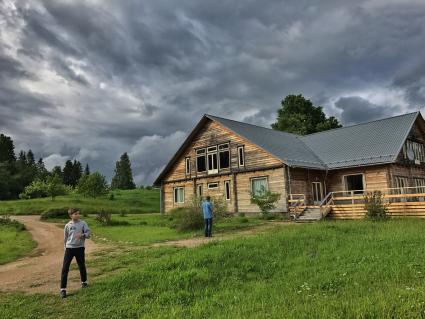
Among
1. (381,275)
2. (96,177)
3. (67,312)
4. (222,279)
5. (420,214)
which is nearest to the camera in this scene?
(67,312)

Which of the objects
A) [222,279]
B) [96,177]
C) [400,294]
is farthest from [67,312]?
[96,177]

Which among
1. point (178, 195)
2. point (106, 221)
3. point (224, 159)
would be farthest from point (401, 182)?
point (106, 221)

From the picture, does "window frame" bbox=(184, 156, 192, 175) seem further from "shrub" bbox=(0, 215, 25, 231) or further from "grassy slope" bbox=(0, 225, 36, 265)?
"grassy slope" bbox=(0, 225, 36, 265)

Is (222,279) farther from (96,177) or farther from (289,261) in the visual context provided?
(96,177)

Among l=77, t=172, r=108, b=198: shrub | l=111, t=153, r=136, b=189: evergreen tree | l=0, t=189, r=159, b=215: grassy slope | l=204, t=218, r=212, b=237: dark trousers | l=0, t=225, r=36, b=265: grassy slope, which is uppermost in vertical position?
l=111, t=153, r=136, b=189: evergreen tree

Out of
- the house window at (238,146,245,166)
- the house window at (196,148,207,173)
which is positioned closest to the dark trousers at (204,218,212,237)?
the house window at (238,146,245,166)

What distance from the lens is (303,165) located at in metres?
27.5

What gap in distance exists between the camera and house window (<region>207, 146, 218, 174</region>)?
32.5 metres

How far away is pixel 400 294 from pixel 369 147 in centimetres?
2417

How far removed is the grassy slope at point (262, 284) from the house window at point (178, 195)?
74.7 ft

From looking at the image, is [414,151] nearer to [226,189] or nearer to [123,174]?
[226,189]

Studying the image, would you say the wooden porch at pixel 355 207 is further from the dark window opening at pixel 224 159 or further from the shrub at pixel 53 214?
the shrub at pixel 53 214

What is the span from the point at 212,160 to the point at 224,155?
4.84 feet

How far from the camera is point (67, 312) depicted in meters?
7.66
